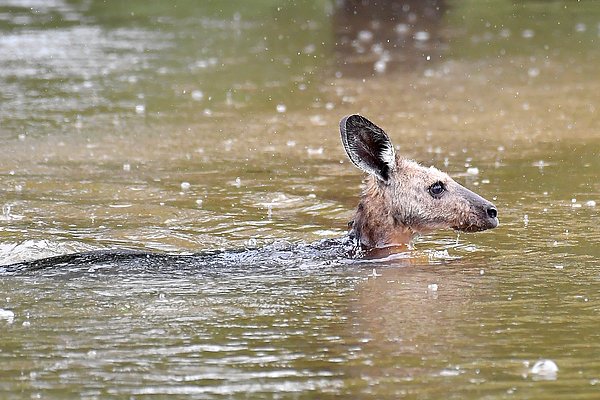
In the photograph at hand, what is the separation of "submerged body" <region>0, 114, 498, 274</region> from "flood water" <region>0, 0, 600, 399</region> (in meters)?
0.15

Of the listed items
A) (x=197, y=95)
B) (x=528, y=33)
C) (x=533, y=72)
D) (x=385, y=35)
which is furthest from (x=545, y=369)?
(x=385, y=35)

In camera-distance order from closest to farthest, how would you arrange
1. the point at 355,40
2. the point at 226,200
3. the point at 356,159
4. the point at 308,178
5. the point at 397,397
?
the point at 397,397 → the point at 356,159 → the point at 226,200 → the point at 308,178 → the point at 355,40

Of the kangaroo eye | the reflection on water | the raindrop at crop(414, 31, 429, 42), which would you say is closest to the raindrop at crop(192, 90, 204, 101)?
the reflection on water

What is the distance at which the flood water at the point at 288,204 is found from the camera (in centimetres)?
545

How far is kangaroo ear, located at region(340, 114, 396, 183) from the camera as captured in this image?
→ 24.8 ft

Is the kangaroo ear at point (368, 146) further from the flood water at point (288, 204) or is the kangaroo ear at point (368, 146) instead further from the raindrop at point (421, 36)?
the raindrop at point (421, 36)

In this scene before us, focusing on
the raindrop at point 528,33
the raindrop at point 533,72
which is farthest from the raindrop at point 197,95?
the raindrop at point 528,33

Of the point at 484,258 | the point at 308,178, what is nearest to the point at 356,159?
the point at 484,258

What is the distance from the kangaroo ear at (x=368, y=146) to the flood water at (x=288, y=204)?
1.91ft

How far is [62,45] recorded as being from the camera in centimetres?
1716

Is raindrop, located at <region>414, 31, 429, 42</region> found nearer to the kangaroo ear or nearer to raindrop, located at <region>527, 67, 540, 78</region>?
raindrop, located at <region>527, 67, 540, 78</region>

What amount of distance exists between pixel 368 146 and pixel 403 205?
1.44 feet

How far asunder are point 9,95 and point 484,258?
770 centimetres

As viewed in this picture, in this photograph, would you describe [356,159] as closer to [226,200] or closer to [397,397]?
[226,200]
